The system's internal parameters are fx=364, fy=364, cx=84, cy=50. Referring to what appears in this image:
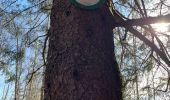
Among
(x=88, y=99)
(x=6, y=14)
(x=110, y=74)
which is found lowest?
(x=88, y=99)

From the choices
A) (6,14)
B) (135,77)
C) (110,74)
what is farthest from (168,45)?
(110,74)

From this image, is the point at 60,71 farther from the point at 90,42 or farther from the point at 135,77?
the point at 135,77

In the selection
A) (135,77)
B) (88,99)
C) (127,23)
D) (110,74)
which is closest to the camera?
(88,99)

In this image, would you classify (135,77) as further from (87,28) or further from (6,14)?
(87,28)

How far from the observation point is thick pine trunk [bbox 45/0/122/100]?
1436 millimetres

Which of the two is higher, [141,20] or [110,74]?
[141,20]

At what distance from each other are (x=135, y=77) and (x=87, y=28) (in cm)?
126

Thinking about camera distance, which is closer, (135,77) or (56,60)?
(56,60)

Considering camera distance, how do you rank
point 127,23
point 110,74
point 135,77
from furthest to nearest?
point 135,77, point 127,23, point 110,74

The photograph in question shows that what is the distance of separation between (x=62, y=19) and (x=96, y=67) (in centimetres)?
31

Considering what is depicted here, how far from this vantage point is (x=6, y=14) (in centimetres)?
279

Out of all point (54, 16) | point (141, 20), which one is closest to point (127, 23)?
point (141, 20)

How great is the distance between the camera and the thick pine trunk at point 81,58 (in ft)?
4.71

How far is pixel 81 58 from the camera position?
4.87ft
